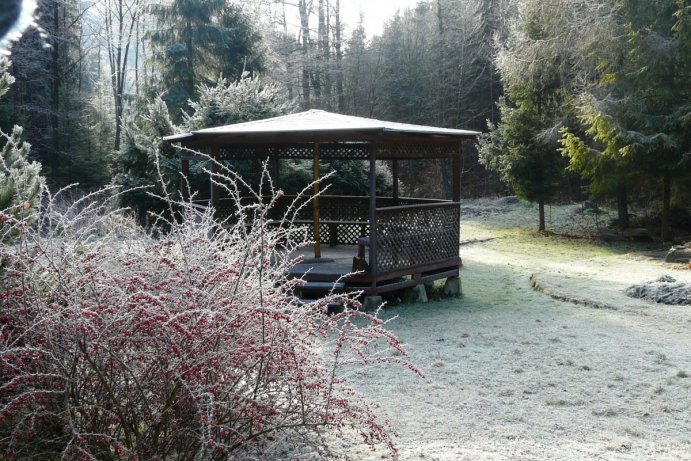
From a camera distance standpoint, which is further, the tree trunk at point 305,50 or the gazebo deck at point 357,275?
the tree trunk at point 305,50

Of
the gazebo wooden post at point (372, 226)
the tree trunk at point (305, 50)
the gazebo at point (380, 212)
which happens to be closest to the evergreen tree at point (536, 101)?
the gazebo at point (380, 212)

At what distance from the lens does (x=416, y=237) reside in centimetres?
909

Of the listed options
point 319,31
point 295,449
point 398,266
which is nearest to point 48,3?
point 319,31

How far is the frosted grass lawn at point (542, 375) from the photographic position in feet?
13.7

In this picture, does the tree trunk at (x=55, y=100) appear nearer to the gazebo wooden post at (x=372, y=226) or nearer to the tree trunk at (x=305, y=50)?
the tree trunk at (x=305, y=50)

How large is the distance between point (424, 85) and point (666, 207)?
12.7 meters

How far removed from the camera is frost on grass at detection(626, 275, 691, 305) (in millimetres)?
8727

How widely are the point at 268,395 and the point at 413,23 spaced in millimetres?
26748

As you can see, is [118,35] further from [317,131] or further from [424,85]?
[317,131]

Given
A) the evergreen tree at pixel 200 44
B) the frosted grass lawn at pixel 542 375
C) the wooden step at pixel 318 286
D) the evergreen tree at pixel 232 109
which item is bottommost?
the frosted grass lawn at pixel 542 375

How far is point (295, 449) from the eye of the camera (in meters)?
3.92

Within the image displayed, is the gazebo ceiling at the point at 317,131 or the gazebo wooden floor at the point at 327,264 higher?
the gazebo ceiling at the point at 317,131

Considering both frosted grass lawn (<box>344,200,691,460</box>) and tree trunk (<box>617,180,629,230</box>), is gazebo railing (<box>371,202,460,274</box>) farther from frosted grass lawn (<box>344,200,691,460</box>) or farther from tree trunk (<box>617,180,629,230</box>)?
tree trunk (<box>617,180,629,230</box>)

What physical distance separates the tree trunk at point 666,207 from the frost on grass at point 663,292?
717 centimetres
